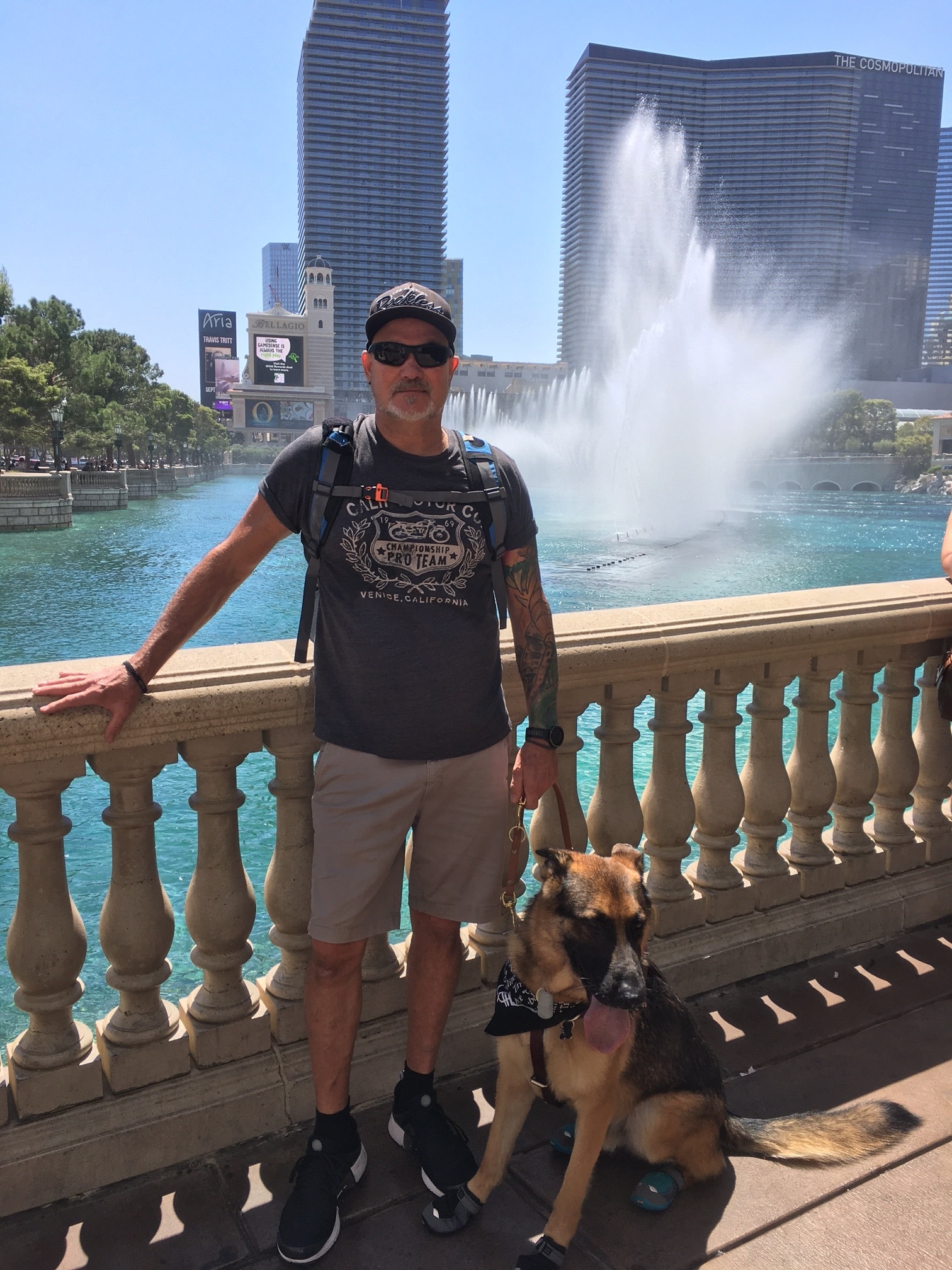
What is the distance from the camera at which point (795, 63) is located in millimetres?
126438

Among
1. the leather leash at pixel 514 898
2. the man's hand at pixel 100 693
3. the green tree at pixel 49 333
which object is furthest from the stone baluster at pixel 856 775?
the green tree at pixel 49 333

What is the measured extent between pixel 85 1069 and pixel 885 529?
182ft

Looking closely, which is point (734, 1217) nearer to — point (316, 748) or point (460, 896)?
point (460, 896)

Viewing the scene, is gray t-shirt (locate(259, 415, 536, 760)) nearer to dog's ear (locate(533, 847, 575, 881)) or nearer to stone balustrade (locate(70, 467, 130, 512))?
dog's ear (locate(533, 847, 575, 881))

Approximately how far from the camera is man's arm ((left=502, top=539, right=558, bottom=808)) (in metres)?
2.58

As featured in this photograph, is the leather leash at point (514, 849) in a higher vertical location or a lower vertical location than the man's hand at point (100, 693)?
lower

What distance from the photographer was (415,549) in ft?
7.75

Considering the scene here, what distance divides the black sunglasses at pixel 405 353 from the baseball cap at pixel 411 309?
1.7 inches

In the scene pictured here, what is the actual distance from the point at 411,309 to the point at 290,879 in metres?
1.57

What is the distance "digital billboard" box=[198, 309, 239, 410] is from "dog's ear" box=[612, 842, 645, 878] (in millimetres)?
160488


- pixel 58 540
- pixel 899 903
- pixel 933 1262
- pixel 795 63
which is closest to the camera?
pixel 933 1262

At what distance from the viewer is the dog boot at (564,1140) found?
99.4 inches

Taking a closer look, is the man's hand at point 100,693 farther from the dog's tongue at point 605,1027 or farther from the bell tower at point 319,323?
the bell tower at point 319,323

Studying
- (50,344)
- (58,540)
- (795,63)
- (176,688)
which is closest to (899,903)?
(176,688)
